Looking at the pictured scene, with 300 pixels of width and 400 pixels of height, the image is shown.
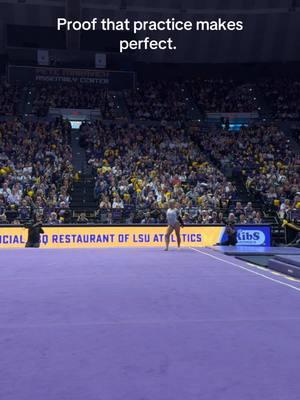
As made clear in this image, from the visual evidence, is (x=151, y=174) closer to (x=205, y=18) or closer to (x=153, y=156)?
(x=153, y=156)

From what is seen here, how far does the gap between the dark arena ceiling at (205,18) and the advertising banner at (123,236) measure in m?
14.0

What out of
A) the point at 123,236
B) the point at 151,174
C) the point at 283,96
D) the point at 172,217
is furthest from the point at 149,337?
the point at 283,96

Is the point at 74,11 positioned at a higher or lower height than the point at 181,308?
higher

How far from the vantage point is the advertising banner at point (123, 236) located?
17.6 meters

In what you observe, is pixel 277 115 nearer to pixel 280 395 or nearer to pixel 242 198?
pixel 242 198

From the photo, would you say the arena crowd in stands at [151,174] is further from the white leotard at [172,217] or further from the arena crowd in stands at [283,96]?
the arena crowd in stands at [283,96]

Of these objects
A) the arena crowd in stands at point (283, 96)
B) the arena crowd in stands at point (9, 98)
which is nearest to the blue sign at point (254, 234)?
the arena crowd in stands at point (283, 96)

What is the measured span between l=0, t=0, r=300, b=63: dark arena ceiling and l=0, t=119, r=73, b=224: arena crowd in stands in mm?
5907

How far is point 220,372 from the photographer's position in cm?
367

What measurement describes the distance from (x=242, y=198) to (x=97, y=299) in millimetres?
16762

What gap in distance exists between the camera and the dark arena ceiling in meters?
28.6

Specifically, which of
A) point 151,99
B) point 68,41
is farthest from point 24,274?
point 151,99

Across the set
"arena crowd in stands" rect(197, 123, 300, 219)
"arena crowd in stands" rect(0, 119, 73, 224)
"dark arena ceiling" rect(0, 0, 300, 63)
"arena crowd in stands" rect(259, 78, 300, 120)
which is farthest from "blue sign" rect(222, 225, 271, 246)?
"arena crowd in stands" rect(259, 78, 300, 120)

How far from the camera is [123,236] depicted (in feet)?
60.0
